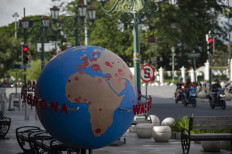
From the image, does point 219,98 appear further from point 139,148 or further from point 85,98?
point 85,98

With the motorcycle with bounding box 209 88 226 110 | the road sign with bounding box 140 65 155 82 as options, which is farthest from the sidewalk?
the motorcycle with bounding box 209 88 226 110

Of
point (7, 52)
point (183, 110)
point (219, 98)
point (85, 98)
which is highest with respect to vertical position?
point (7, 52)

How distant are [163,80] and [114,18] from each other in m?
22.0

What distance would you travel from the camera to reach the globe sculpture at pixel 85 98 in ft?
23.2

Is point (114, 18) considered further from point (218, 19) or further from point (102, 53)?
point (102, 53)

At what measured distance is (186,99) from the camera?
31828mm

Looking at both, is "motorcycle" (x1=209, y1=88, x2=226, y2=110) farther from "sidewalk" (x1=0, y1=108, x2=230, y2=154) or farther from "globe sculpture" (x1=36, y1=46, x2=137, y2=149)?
"globe sculpture" (x1=36, y1=46, x2=137, y2=149)

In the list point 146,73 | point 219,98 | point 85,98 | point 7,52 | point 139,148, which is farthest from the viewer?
point 7,52

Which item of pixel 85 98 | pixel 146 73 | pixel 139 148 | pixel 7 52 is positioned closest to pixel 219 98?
pixel 146 73

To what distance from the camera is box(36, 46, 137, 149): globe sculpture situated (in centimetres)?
706

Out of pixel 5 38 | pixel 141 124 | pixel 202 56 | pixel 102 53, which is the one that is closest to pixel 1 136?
pixel 141 124

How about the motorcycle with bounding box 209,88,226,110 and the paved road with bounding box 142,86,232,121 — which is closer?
the paved road with bounding box 142,86,232,121

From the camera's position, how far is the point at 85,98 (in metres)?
7.04

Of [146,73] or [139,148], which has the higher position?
[146,73]
